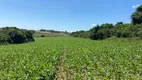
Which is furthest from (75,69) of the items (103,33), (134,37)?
(103,33)

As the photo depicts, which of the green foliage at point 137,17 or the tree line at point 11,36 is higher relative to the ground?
the green foliage at point 137,17

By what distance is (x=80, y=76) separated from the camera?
33.4 ft

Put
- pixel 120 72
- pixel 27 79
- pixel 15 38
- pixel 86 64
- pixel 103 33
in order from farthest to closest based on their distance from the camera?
1. pixel 103 33
2. pixel 15 38
3. pixel 86 64
4. pixel 120 72
5. pixel 27 79

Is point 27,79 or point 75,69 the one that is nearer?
point 27,79

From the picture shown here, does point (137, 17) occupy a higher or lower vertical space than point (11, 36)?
higher

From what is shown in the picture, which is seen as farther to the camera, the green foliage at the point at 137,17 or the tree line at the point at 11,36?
the green foliage at the point at 137,17

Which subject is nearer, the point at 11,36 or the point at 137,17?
the point at 137,17

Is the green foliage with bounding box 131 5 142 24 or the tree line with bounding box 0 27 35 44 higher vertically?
the green foliage with bounding box 131 5 142 24

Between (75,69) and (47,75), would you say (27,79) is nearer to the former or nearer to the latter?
(47,75)

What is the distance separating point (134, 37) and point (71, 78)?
32.6 metres

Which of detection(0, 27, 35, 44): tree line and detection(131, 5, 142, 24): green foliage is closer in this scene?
detection(0, 27, 35, 44): tree line

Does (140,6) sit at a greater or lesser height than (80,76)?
greater

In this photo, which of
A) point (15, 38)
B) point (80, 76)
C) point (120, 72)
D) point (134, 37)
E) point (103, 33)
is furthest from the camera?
point (103, 33)

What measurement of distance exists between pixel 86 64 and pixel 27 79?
5.65 meters
